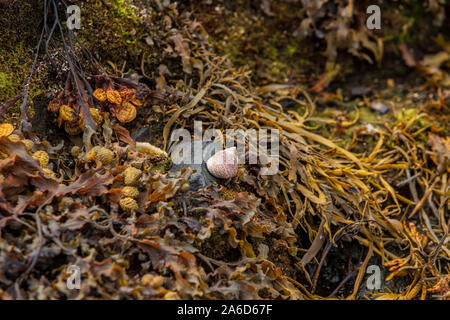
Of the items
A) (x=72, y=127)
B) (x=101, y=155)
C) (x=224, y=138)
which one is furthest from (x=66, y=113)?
(x=224, y=138)

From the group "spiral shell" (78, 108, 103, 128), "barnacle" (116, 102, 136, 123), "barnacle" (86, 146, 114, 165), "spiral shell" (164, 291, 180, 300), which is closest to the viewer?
→ "spiral shell" (164, 291, 180, 300)

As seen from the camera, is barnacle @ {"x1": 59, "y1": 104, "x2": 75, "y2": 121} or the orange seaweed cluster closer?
barnacle @ {"x1": 59, "y1": 104, "x2": 75, "y2": 121}

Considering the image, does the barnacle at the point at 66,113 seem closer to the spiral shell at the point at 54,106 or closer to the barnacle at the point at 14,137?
the spiral shell at the point at 54,106

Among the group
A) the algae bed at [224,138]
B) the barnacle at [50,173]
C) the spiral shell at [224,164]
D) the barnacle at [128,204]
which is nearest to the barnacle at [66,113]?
the algae bed at [224,138]

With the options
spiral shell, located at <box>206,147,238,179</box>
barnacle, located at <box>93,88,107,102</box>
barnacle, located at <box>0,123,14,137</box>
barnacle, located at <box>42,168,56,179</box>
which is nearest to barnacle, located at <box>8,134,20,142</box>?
barnacle, located at <box>0,123,14,137</box>

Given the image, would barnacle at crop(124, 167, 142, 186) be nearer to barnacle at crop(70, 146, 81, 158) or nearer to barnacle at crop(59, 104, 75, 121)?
barnacle at crop(70, 146, 81, 158)
